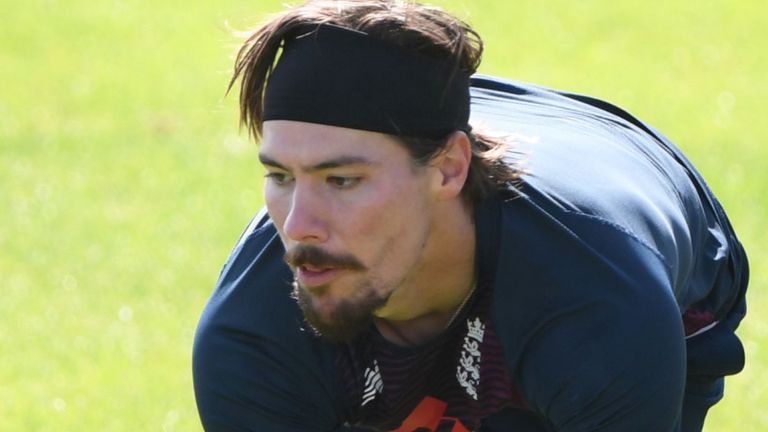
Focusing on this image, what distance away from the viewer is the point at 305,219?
3420 millimetres

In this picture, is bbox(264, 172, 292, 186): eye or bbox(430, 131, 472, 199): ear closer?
bbox(264, 172, 292, 186): eye

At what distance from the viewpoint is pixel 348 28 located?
3566 millimetres

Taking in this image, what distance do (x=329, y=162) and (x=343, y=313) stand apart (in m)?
0.32

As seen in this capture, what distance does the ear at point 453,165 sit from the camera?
363cm

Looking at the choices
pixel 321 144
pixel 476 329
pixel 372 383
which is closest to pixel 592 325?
pixel 476 329

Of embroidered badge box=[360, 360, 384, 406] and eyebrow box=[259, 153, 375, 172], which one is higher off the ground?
eyebrow box=[259, 153, 375, 172]

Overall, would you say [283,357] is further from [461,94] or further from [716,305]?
[716,305]

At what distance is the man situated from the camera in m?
3.51

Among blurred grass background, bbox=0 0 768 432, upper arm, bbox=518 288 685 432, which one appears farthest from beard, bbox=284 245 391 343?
blurred grass background, bbox=0 0 768 432

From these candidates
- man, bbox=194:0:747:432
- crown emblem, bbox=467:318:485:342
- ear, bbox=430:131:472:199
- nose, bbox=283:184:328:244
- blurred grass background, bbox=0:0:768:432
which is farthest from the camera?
blurred grass background, bbox=0:0:768:432

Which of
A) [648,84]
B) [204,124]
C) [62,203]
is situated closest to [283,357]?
[62,203]

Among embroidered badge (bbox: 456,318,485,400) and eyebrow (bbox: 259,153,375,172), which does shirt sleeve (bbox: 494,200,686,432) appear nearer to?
embroidered badge (bbox: 456,318,485,400)

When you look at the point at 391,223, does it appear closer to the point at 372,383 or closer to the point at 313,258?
the point at 313,258

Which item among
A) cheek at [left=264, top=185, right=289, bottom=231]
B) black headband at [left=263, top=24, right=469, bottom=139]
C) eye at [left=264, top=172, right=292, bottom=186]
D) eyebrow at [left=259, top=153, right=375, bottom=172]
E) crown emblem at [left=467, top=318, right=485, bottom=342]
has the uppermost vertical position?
black headband at [left=263, top=24, right=469, bottom=139]
